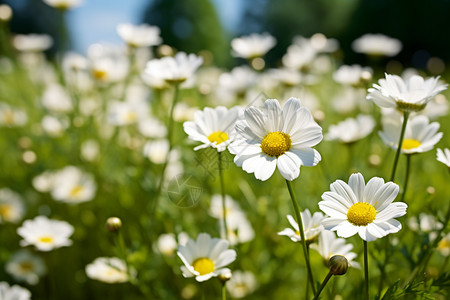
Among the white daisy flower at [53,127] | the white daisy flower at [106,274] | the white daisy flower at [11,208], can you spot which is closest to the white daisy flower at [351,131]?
the white daisy flower at [106,274]

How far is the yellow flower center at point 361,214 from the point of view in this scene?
2.68 ft

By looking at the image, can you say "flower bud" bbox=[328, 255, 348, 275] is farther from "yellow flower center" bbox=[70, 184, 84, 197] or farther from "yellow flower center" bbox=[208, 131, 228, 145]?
"yellow flower center" bbox=[70, 184, 84, 197]

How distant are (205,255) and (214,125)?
1.04 ft

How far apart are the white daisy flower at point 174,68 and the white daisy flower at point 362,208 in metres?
0.60

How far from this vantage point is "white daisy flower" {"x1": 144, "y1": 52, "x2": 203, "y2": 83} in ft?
4.16

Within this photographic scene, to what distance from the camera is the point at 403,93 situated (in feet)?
3.21

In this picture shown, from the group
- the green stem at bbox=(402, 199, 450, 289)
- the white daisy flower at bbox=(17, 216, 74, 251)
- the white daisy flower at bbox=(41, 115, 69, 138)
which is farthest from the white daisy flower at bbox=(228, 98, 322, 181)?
the white daisy flower at bbox=(41, 115, 69, 138)

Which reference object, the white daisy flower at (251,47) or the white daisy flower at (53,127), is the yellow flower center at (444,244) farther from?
the white daisy flower at (53,127)

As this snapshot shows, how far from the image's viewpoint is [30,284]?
5.91 ft

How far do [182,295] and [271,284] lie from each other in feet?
1.05

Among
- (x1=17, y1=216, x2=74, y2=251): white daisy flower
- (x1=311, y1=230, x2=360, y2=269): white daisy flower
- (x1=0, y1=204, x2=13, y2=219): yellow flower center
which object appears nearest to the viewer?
(x1=311, y1=230, x2=360, y2=269): white daisy flower

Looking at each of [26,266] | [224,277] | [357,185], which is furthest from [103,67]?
[357,185]

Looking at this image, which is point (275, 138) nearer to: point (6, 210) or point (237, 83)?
point (237, 83)

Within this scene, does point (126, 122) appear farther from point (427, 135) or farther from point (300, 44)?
point (427, 135)
